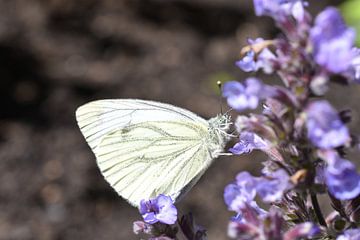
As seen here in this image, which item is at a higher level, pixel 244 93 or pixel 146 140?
pixel 244 93

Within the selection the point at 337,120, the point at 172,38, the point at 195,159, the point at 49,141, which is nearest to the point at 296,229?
the point at 337,120

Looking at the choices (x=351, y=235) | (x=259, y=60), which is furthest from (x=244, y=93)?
(x=351, y=235)

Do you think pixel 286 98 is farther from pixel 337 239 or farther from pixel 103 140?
pixel 103 140

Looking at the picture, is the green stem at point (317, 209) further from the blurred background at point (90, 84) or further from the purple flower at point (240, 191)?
the blurred background at point (90, 84)

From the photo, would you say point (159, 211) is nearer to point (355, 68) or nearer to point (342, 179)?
point (342, 179)

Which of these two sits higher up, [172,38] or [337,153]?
[337,153]

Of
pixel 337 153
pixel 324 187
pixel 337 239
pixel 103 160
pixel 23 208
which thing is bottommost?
pixel 23 208

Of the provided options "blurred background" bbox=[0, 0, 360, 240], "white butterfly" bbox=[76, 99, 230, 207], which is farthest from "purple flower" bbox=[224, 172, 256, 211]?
"blurred background" bbox=[0, 0, 360, 240]

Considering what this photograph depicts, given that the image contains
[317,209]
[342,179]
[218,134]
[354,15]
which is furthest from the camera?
Answer: [354,15]
